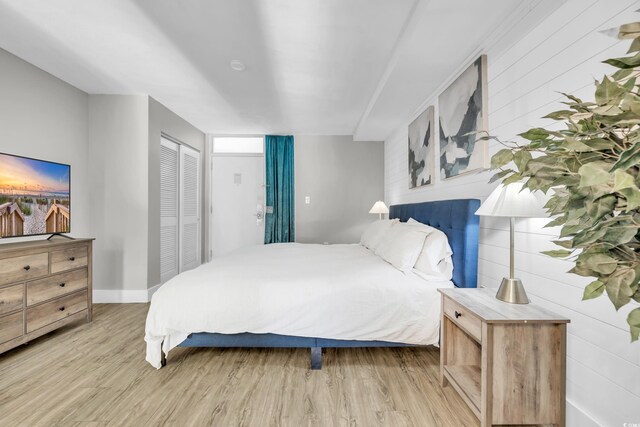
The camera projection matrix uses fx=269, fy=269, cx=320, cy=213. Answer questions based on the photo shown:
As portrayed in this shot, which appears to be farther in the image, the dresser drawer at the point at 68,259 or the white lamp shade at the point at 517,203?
the dresser drawer at the point at 68,259

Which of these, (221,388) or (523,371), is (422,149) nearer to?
(523,371)

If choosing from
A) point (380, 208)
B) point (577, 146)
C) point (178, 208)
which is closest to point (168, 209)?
point (178, 208)

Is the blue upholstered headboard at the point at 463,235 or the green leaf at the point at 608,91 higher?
the green leaf at the point at 608,91

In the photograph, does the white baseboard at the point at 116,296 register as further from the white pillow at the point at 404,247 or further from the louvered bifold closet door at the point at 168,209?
the white pillow at the point at 404,247

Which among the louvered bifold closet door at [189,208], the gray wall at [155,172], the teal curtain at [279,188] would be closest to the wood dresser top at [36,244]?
the gray wall at [155,172]

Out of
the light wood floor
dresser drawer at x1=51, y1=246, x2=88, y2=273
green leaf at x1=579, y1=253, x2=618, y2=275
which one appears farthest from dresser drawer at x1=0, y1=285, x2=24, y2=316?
green leaf at x1=579, y1=253, x2=618, y2=275

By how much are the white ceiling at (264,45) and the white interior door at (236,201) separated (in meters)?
1.52

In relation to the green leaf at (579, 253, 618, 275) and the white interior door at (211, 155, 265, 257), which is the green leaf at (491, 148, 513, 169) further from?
the white interior door at (211, 155, 265, 257)

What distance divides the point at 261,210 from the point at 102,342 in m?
2.90

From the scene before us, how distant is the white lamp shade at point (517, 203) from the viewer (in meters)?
1.30

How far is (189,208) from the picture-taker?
4434 millimetres

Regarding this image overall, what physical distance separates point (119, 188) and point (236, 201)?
6.05 feet

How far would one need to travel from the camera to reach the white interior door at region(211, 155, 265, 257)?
4840 mm

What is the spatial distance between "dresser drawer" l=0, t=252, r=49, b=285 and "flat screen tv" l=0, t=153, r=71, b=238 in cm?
31
